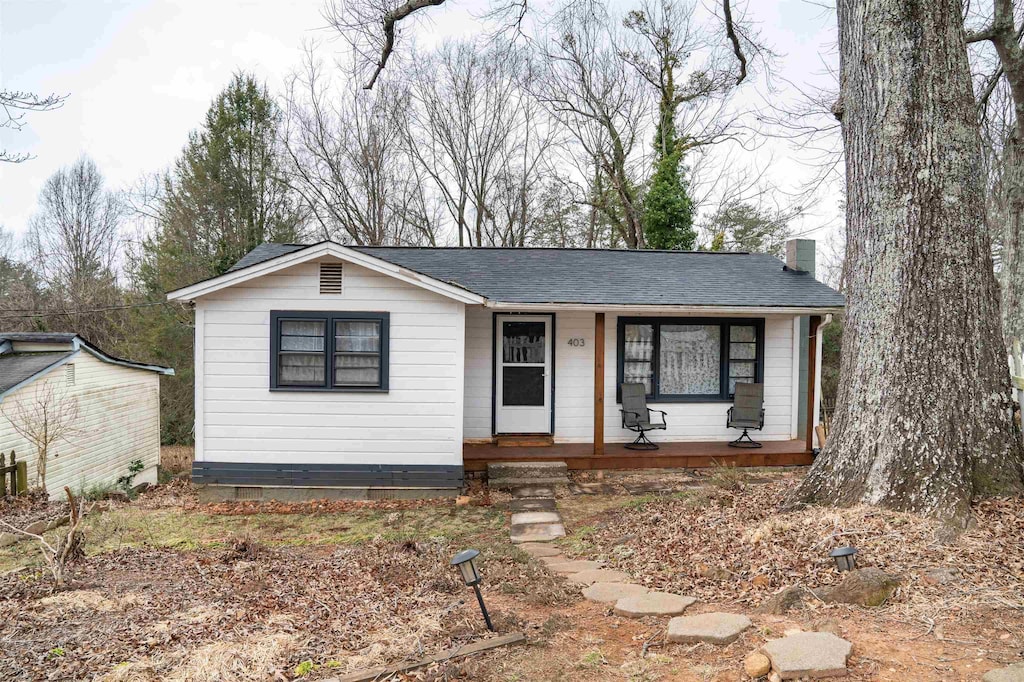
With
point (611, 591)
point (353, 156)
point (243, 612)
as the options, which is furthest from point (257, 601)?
point (353, 156)

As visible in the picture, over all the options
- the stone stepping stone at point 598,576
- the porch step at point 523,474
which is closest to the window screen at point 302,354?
the porch step at point 523,474

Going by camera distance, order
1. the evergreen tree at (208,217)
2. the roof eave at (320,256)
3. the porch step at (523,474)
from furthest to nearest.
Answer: the evergreen tree at (208,217) < the porch step at (523,474) < the roof eave at (320,256)

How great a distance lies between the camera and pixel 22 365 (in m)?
9.87

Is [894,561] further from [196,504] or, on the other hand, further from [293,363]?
[196,504]

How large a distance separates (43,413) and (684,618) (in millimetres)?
9880

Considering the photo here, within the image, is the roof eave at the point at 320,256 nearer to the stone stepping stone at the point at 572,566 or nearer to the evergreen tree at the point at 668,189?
the stone stepping stone at the point at 572,566

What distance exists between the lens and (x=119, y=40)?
13.8 meters

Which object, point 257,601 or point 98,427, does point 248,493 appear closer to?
point 257,601

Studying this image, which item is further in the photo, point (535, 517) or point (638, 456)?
point (638, 456)

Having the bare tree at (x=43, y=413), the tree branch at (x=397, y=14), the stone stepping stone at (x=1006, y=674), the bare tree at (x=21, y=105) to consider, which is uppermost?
the tree branch at (x=397, y=14)

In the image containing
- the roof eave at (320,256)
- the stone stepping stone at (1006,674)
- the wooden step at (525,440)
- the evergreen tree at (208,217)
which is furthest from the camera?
the evergreen tree at (208,217)

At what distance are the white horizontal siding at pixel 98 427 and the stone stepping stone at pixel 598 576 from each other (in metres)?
7.74

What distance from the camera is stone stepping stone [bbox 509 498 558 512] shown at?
727 centimetres

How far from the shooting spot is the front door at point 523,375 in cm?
963
